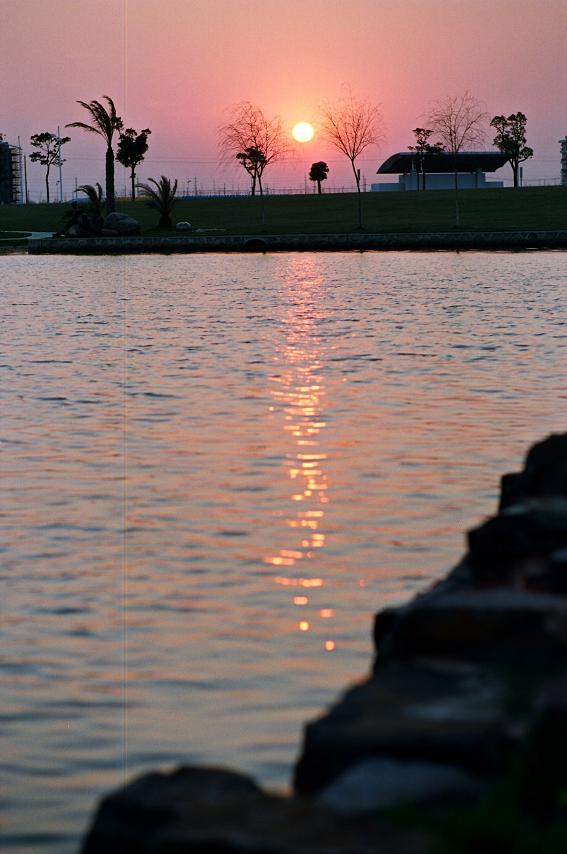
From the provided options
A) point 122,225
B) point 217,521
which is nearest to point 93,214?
point 122,225

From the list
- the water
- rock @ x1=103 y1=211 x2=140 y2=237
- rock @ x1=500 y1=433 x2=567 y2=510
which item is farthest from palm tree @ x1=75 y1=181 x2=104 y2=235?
rock @ x1=500 y1=433 x2=567 y2=510

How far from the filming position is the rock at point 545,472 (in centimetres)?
770

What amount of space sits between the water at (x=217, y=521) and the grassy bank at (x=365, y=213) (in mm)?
59606

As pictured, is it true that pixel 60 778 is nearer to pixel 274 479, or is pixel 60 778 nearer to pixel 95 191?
pixel 274 479

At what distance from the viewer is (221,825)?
12.1ft

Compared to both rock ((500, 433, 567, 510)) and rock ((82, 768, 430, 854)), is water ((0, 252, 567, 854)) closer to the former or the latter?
rock ((500, 433, 567, 510))

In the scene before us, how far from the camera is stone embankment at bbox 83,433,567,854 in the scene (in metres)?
3.70

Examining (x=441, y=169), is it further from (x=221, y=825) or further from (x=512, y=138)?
(x=221, y=825)

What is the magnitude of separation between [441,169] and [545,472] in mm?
153106

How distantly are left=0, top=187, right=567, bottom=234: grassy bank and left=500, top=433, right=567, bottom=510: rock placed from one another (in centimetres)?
7293

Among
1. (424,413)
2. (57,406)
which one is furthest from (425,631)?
(57,406)

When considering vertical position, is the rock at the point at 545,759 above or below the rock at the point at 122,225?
below

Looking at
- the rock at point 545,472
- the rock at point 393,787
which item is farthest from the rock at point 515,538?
the rock at point 393,787

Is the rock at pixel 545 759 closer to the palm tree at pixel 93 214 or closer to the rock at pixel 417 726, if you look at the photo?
the rock at pixel 417 726
